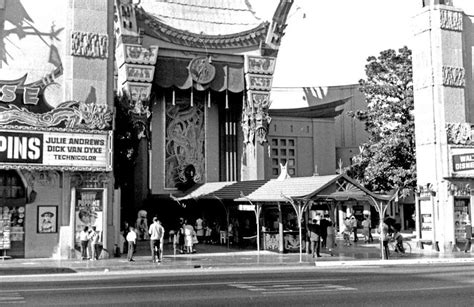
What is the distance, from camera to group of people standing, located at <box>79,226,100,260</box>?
2672 centimetres

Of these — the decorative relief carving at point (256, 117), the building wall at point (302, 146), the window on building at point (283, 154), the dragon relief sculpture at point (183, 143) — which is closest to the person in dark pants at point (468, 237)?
the decorative relief carving at point (256, 117)

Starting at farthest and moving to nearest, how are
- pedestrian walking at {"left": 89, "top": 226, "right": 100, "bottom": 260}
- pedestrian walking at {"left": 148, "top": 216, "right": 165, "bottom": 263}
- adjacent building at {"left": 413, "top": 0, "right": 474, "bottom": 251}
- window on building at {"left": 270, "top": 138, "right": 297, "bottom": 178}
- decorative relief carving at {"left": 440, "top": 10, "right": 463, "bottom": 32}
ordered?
window on building at {"left": 270, "top": 138, "right": 297, "bottom": 178}
decorative relief carving at {"left": 440, "top": 10, "right": 463, "bottom": 32}
adjacent building at {"left": 413, "top": 0, "right": 474, "bottom": 251}
pedestrian walking at {"left": 89, "top": 226, "right": 100, "bottom": 260}
pedestrian walking at {"left": 148, "top": 216, "right": 165, "bottom": 263}

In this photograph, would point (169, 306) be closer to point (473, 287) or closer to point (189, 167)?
point (473, 287)

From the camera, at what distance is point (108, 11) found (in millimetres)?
29016

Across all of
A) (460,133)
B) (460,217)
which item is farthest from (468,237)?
(460,133)

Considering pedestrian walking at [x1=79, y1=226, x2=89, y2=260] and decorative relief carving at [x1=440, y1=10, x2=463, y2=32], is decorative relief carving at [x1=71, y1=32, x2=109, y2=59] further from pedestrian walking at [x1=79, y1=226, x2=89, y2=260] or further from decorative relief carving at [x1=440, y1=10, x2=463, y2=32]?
decorative relief carving at [x1=440, y1=10, x2=463, y2=32]

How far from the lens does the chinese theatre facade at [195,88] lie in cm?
4725

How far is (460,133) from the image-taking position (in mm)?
33250

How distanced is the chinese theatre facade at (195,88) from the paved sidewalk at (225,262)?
61.6ft

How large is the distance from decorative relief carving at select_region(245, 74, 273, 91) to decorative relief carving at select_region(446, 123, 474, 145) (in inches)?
802

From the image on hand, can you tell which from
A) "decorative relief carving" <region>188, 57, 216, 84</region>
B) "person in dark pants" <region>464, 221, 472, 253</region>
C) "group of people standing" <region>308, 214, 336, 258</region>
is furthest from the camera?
"decorative relief carving" <region>188, 57, 216, 84</region>

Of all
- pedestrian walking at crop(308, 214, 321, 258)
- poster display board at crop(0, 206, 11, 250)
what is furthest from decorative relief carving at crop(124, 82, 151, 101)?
pedestrian walking at crop(308, 214, 321, 258)

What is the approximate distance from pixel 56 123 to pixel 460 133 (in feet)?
67.8

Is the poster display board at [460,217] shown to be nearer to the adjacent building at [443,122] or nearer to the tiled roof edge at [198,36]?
the adjacent building at [443,122]
